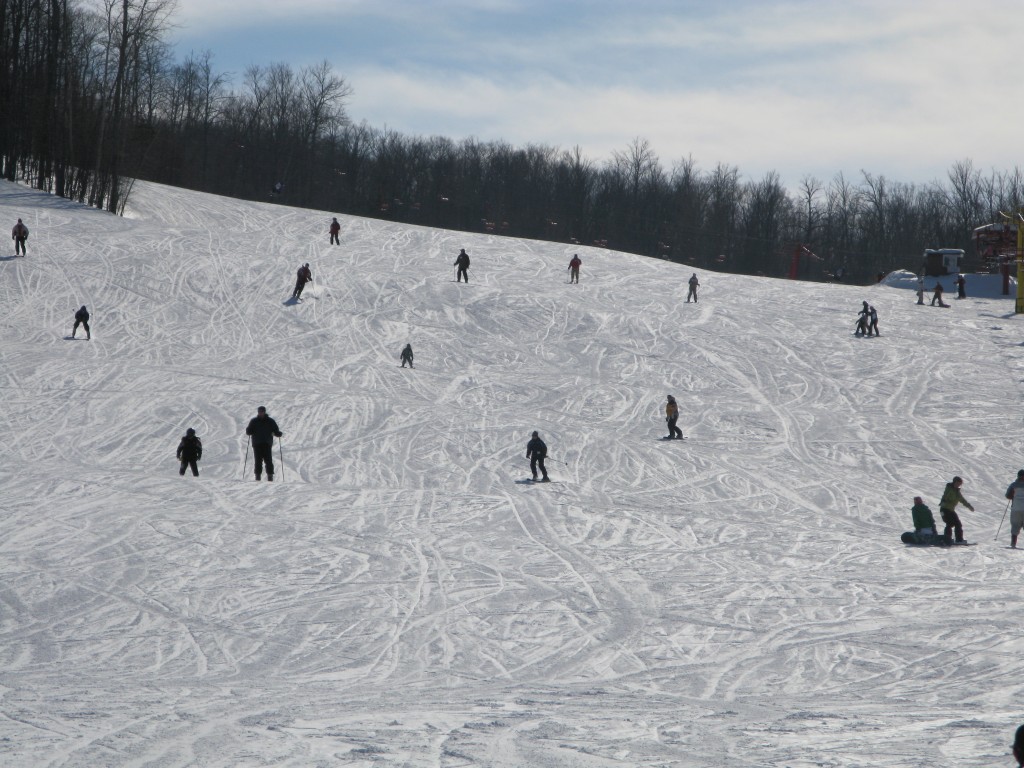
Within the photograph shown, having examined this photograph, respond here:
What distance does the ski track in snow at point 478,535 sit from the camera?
7.01 meters

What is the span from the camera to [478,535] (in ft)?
44.4

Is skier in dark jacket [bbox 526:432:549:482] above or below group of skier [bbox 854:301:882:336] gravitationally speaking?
below

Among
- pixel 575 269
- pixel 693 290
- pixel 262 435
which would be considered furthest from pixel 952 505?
pixel 575 269

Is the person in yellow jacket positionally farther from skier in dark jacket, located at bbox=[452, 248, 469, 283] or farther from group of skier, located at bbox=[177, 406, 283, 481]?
skier in dark jacket, located at bbox=[452, 248, 469, 283]

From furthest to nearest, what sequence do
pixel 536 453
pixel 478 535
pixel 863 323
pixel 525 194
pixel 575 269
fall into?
pixel 525 194 < pixel 575 269 < pixel 863 323 < pixel 536 453 < pixel 478 535

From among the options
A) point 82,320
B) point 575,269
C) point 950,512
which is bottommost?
point 950,512

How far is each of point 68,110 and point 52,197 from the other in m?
6.72

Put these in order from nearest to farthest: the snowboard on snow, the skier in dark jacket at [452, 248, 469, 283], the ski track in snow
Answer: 1. the ski track in snow
2. the snowboard on snow
3. the skier in dark jacket at [452, 248, 469, 283]

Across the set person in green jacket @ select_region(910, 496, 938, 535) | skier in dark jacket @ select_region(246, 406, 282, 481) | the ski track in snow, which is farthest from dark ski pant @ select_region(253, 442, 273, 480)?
person in green jacket @ select_region(910, 496, 938, 535)

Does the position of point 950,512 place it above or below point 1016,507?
below

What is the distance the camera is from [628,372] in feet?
97.4

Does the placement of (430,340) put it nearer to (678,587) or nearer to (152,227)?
(152,227)

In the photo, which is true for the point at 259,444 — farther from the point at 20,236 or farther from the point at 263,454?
the point at 20,236

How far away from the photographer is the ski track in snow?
23.0 ft
